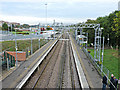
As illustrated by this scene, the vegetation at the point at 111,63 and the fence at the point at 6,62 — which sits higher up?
the fence at the point at 6,62

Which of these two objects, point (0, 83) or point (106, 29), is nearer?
point (0, 83)

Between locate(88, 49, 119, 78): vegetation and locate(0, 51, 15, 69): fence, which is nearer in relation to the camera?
locate(0, 51, 15, 69): fence

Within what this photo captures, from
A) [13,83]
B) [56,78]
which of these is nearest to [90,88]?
[56,78]

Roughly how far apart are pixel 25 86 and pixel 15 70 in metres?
3.47

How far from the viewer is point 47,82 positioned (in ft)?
34.7

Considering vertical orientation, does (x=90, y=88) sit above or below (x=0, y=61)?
below

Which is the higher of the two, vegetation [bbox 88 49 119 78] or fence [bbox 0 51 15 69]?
fence [bbox 0 51 15 69]

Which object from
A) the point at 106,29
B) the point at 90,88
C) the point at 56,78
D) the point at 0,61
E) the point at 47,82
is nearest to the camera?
the point at 90,88

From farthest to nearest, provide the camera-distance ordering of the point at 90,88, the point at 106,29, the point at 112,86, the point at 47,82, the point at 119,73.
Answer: the point at 106,29
the point at 119,73
the point at 47,82
the point at 90,88
the point at 112,86

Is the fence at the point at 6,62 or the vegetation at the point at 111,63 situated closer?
the fence at the point at 6,62

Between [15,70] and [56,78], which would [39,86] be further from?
[15,70]

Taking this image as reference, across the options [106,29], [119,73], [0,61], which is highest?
[106,29]

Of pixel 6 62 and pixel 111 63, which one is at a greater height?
pixel 6 62

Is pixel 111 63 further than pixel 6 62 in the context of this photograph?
Yes
